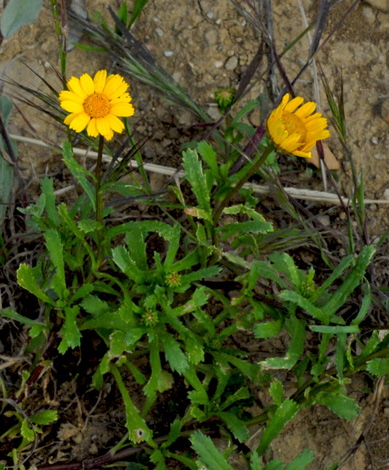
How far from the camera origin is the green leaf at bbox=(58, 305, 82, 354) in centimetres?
175

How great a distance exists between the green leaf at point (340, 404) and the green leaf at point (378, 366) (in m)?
0.11

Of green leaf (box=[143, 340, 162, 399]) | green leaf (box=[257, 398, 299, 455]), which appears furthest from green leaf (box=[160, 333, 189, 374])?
green leaf (box=[257, 398, 299, 455])

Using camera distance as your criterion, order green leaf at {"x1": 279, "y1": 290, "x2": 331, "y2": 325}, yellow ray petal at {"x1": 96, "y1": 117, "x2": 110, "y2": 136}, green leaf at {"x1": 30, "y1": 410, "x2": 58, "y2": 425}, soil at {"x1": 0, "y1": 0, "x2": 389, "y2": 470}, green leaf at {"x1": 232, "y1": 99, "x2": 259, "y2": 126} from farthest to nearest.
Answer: soil at {"x1": 0, "y1": 0, "x2": 389, "y2": 470} < green leaf at {"x1": 232, "y1": 99, "x2": 259, "y2": 126} < green leaf at {"x1": 30, "y1": 410, "x2": 58, "y2": 425} < green leaf at {"x1": 279, "y1": 290, "x2": 331, "y2": 325} < yellow ray petal at {"x1": 96, "y1": 117, "x2": 110, "y2": 136}

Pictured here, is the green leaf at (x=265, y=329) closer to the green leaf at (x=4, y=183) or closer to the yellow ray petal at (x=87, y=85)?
the yellow ray petal at (x=87, y=85)

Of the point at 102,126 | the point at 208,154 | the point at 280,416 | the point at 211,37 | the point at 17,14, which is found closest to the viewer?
→ the point at 102,126

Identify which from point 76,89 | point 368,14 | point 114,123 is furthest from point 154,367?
point 368,14

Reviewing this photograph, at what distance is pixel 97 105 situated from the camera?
5.28 feet

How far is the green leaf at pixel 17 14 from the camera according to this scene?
2172 millimetres

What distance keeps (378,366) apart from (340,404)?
16 centimetres

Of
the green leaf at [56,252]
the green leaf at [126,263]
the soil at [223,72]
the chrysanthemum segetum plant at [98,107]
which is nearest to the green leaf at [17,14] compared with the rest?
the soil at [223,72]

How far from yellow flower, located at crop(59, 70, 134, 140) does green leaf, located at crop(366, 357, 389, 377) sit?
39.3 inches

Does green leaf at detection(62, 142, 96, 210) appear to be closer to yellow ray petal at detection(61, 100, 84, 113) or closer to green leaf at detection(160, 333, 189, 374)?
yellow ray petal at detection(61, 100, 84, 113)

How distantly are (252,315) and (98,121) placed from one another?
0.78m

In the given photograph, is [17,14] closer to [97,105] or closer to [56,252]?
[97,105]
